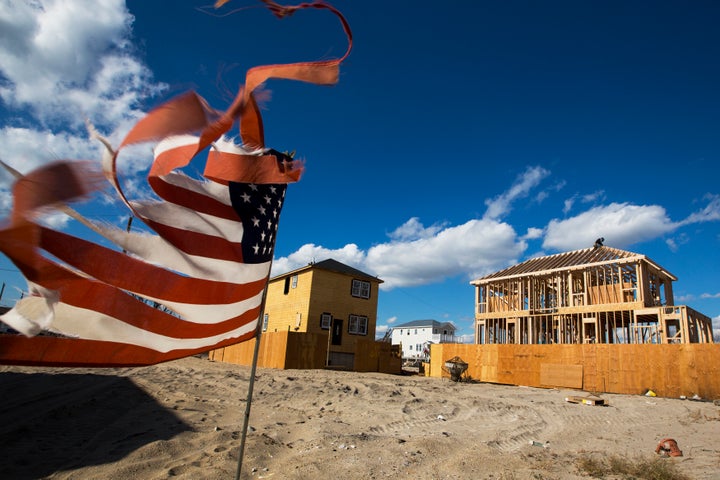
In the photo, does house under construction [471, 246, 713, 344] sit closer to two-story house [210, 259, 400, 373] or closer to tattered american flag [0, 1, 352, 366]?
two-story house [210, 259, 400, 373]

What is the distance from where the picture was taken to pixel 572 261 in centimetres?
2903

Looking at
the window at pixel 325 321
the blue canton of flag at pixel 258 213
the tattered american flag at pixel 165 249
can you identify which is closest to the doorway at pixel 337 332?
the window at pixel 325 321

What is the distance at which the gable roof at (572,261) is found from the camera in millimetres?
25781

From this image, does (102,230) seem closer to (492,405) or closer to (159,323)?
(159,323)

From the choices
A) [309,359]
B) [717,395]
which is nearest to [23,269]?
[717,395]

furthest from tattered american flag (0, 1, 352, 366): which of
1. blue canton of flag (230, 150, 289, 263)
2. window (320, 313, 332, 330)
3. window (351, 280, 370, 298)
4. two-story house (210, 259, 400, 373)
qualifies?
window (351, 280, 370, 298)

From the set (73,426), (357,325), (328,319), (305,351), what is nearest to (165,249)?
(73,426)

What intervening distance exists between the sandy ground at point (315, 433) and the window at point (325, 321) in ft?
56.2

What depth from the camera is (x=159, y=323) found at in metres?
2.81

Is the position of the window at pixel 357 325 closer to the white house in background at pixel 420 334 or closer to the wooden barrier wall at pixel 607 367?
the wooden barrier wall at pixel 607 367

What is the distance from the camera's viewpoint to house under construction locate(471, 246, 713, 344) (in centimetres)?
2378

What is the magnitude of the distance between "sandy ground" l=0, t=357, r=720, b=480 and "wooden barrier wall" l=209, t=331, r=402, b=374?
1013cm

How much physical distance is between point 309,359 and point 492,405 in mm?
13959

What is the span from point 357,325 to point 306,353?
8.64 meters
